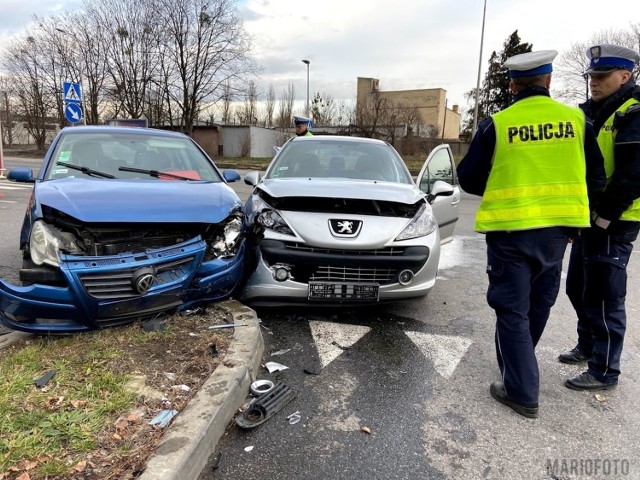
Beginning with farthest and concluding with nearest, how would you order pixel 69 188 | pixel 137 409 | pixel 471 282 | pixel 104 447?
pixel 471 282
pixel 69 188
pixel 137 409
pixel 104 447

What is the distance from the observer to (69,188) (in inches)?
131

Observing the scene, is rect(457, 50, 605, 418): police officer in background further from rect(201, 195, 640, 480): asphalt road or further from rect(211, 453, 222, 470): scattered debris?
rect(211, 453, 222, 470): scattered debris

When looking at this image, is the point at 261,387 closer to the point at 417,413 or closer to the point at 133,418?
the point at 133,418

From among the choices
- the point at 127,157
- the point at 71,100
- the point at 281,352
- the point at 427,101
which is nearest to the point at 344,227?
the point at 281,352

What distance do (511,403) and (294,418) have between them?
1.33 m

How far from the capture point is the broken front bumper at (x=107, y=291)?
2742 mm

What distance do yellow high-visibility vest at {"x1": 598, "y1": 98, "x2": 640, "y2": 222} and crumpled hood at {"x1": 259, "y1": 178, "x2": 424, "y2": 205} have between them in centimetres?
143

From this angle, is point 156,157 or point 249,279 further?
point 156,157

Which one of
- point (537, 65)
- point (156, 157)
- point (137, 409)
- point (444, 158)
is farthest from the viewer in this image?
point (444, 158)

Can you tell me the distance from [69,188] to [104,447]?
2.08 metres

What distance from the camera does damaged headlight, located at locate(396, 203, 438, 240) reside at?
144 inches

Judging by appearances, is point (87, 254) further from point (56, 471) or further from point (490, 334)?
point (490, 334)

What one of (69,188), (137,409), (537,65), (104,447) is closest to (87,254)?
(69,188)

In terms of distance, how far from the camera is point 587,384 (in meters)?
2.93
